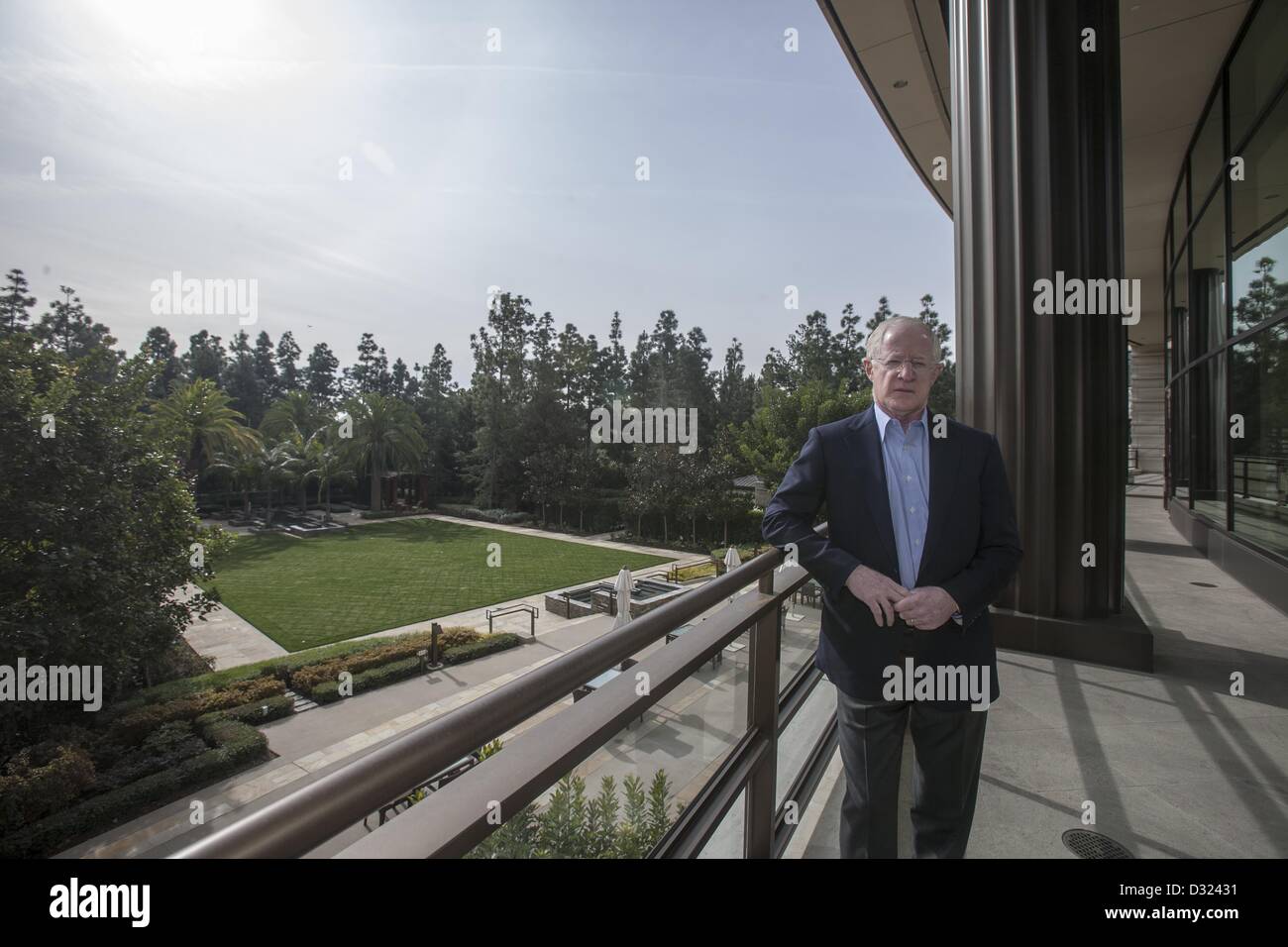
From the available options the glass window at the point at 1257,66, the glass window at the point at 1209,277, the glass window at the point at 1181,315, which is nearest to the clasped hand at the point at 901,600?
the glass window at the point at 1257,66

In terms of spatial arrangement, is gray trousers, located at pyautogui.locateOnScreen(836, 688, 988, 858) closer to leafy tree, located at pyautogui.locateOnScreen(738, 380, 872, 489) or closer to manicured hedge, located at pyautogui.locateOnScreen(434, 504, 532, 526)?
leafy tree, located at pyautogui.locateOnScreen(738, 380, 872, 489)

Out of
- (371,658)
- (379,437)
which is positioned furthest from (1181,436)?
(379,437)

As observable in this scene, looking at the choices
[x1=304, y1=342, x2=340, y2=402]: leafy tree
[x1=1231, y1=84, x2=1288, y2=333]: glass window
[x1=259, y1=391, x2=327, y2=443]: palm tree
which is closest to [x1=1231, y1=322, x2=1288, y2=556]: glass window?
[x1=1231, y1=84, x2=1288, y2=333]: glass window

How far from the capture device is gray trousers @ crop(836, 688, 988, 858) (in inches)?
64.3

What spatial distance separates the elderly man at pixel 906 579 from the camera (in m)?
1.60

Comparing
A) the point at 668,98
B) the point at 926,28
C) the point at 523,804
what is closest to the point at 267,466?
the point at 668,98

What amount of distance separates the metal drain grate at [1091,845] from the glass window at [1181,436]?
9.07 m

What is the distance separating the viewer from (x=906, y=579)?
1672mm

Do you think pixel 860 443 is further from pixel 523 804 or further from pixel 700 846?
pixel 523 804

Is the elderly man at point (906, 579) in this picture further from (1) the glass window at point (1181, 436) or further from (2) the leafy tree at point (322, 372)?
(2) the leafy tree at point (322, 372)

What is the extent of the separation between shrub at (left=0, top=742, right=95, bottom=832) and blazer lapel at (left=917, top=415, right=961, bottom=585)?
36.4 ft

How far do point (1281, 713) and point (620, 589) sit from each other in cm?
916

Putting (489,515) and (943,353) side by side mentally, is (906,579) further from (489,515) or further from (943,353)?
(489,515)

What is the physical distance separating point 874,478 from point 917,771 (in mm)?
819
